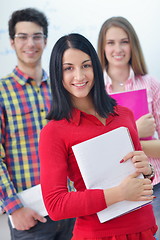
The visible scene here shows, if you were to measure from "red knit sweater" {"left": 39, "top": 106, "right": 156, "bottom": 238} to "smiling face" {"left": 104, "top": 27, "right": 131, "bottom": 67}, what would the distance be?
739 millimetres

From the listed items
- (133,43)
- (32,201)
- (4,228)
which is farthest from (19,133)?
(4,228)

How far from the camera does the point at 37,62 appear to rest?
1725 mm

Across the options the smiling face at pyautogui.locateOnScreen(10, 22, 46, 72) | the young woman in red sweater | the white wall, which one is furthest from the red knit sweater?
the white wall

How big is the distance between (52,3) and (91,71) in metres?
1.55

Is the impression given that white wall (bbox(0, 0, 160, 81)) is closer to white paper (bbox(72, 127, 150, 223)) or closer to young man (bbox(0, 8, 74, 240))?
young man (bbox(0, 8, 74, 240))

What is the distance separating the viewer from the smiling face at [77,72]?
1.08 m

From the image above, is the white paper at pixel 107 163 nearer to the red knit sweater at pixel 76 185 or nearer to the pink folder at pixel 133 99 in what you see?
the red knit sweater at pixel 76 185

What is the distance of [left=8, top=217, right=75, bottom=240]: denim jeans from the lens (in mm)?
1521

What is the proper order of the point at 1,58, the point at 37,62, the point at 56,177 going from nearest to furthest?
the point at 56,177 → the point at 37,62 → the point at 1,58

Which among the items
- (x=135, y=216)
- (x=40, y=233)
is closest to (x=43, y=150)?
(x=135, y=216)

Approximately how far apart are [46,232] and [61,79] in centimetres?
77

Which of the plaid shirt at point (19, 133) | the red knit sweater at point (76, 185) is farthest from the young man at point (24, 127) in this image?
the red knit sweater at point (76, 185)

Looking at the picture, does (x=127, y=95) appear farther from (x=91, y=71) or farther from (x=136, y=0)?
(x=136, y=0)

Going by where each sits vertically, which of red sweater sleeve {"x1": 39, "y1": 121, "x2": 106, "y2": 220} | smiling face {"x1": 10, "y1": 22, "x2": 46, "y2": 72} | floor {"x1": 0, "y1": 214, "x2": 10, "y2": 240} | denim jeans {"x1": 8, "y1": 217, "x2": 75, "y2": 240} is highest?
smiling face {"x1": 10, "y1": 22, "x2": 46, "y2": 72}
